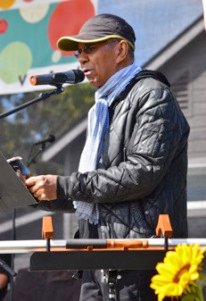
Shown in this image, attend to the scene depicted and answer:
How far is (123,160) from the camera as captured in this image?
9.42 ft

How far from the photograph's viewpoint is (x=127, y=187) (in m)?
2.76

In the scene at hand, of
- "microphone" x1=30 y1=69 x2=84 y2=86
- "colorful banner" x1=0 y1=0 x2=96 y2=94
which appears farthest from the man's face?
"colorful banner" x1=0 y1=0 x2=96 y2=94

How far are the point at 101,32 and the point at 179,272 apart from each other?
4.10 ft

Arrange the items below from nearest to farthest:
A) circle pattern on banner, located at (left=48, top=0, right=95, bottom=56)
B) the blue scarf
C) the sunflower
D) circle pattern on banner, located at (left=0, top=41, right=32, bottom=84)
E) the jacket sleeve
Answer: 1. the sunflower
2. the jacket sleeve
3. the blue scarf
4. circle pattern on banner, located at (left=48, top=0, right=95, bottom=56)
5. circle pattern on banner, located at (left=0, top=41, right=32, bottom=84)

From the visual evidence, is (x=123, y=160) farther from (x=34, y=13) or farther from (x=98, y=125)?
(x=34, y=13)

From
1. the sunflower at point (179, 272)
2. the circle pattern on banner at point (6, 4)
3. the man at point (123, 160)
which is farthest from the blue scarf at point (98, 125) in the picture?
the circle pattern on banner at point (6, 4)

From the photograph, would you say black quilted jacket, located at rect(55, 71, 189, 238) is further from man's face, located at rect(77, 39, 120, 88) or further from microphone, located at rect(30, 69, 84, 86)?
microphone, located at rect(30, 69, 84, 86)

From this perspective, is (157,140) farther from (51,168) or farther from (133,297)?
(51,168)

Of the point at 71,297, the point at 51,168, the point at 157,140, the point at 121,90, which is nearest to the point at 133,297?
the point at 157,140

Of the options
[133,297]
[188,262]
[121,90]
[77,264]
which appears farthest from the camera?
[121,90]

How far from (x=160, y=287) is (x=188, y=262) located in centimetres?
8

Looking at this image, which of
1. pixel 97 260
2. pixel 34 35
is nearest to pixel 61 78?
pixel 97 260

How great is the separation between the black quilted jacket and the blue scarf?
3cm

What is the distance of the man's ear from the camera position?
3.02 meters
